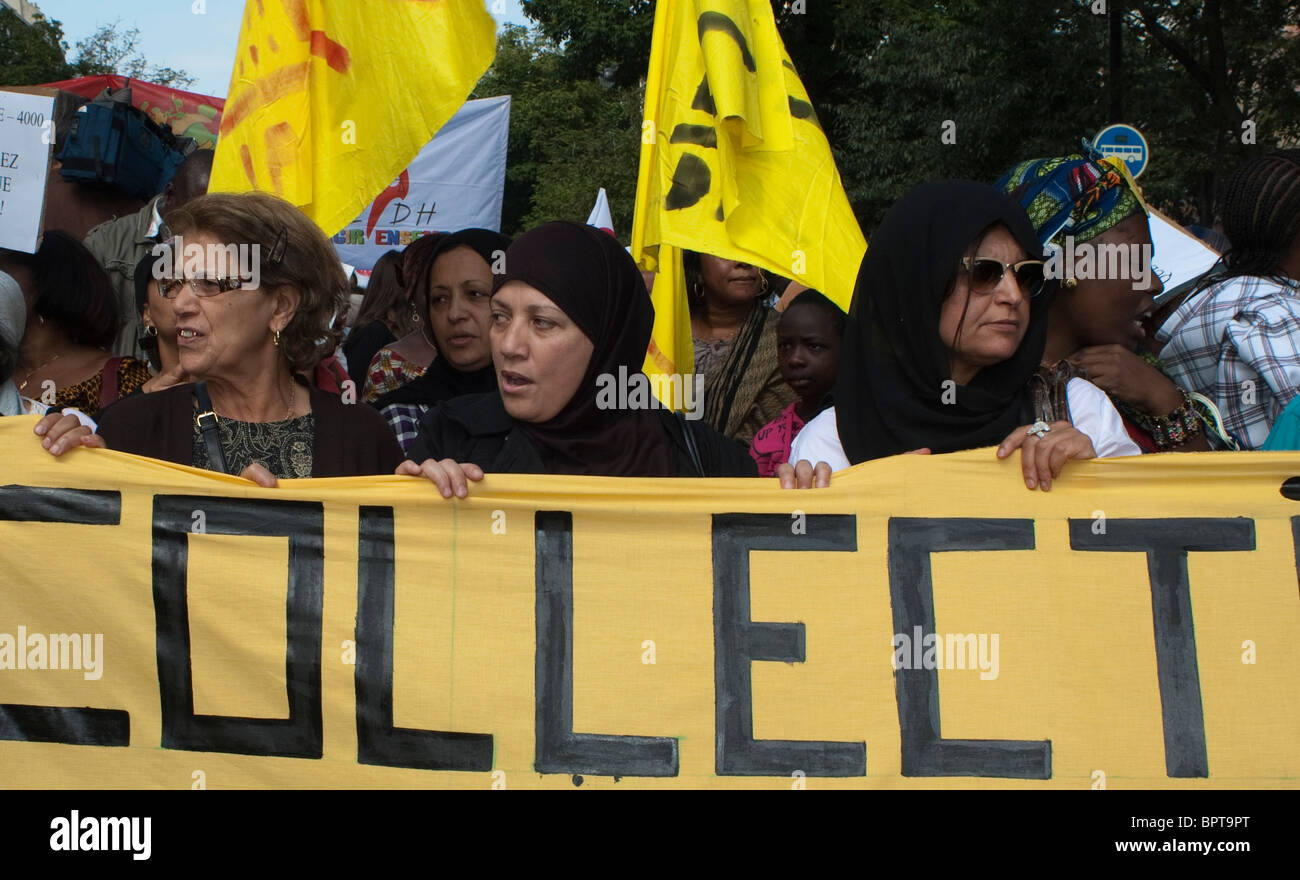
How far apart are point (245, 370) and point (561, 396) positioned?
2.51ft

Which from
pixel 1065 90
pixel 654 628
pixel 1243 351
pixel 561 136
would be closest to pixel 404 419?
pixel 654 628

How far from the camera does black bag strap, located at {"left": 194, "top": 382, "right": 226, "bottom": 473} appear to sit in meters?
3.12

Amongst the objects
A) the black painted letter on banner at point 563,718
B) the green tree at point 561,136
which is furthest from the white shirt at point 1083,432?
the green tree at point 561,136

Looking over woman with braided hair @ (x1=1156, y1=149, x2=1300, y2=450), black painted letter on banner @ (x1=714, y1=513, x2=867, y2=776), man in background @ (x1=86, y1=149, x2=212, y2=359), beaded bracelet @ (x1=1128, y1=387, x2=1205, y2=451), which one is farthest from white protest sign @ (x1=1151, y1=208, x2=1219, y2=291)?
man in background @ (x1=86, y1=149, x2=212, y2=359)

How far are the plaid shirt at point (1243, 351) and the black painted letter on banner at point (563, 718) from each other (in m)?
2.09

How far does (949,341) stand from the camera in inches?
124

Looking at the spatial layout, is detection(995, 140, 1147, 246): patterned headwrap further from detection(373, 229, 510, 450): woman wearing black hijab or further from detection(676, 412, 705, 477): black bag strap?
Answer: detection(373, 229, 510, 450): woman wearing black hijab

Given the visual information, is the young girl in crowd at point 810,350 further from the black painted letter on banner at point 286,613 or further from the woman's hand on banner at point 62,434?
the woman's hand on banner at point 62,434

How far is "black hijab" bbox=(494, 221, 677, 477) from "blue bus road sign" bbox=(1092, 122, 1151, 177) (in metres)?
4.54

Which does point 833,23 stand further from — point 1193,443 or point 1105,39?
point 1193,443

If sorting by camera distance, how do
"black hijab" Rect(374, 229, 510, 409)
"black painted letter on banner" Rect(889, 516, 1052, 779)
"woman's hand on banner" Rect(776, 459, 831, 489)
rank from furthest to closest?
"black hijab" Rect(374, 229, 510, 409) → "woman's hand on banner" Rect(776, 459, 831, 489) → "black painted letter on banner" Rect(889, 516, 1052, 779)

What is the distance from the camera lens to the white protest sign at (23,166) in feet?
13.3
